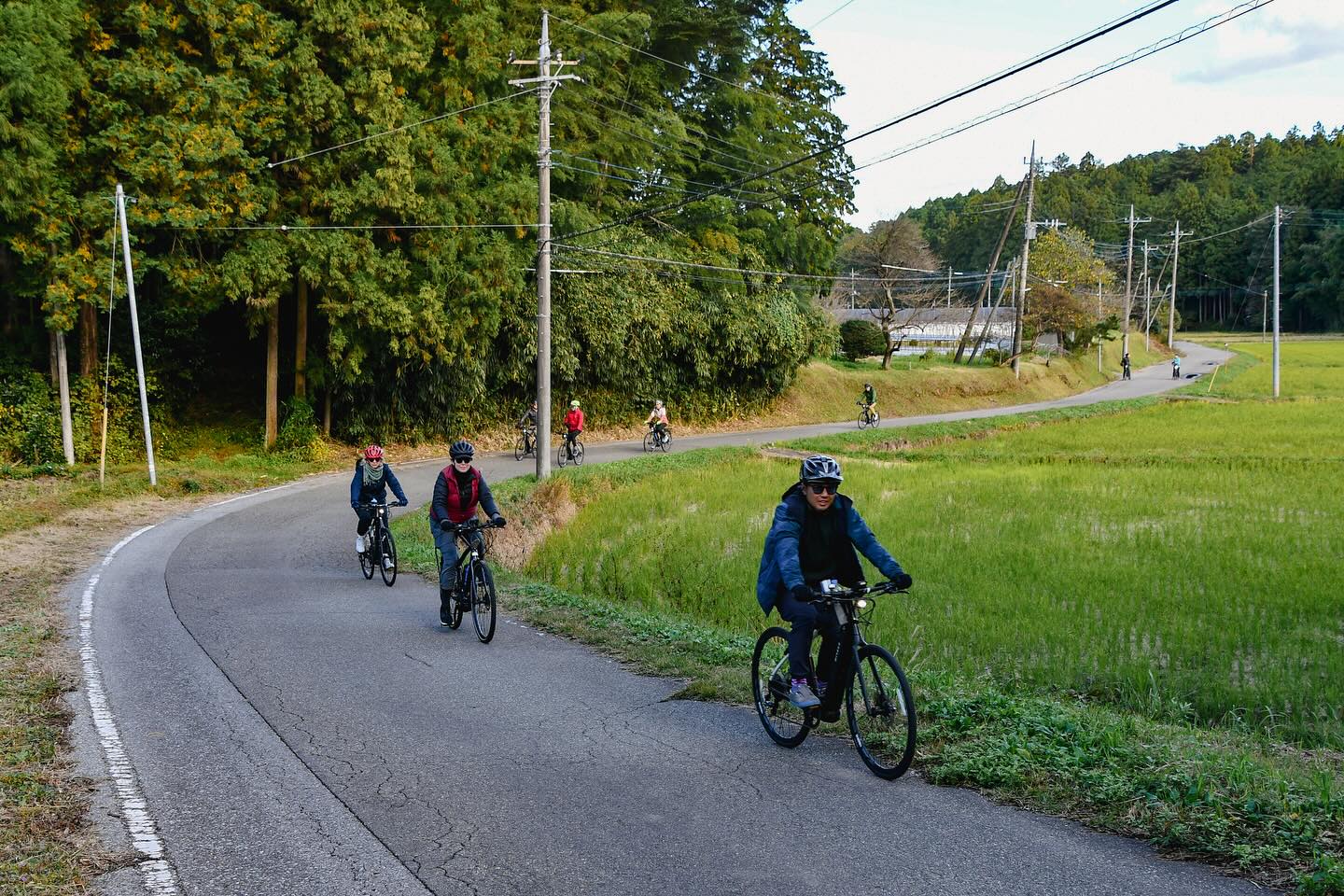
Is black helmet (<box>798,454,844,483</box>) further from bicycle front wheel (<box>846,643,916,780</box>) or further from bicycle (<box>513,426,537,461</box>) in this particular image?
bicycle (<box>513,426,537,461</box>)

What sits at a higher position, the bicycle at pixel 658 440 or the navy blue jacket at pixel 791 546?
the navy blue jacket at pixel 791 546

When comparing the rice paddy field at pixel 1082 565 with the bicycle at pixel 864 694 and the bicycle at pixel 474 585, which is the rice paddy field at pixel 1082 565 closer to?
the bicycle at pixel 864 694

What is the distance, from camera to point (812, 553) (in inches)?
246

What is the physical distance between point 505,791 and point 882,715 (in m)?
2.11

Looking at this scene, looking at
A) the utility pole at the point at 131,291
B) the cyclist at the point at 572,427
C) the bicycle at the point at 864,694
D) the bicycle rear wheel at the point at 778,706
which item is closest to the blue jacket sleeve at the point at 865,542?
the bicycle at the point at 864,694

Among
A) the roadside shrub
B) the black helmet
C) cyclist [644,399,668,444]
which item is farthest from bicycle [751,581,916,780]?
the roadside shrub

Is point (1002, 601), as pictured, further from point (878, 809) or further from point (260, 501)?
point (260, 501)

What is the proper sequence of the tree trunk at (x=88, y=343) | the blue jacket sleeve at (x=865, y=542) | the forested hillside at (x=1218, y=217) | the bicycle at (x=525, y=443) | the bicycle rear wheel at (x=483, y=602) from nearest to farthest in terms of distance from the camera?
the blue jacket sleeve at (x=865, y=542)
the bicycle rear wheel at (x=483, y=602)
the tree trunk at (x=88, y=343)
the bicycle at (x=525, y=443)
the forested hillside at (x=1218, y=217)

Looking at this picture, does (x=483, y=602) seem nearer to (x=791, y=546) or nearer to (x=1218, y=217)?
(x=791, y=546)

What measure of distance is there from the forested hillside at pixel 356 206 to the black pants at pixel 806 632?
20924mm

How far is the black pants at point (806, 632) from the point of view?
614 centimetres

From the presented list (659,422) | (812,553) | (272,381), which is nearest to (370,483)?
(812,553)

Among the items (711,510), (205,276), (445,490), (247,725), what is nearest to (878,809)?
(247,725)

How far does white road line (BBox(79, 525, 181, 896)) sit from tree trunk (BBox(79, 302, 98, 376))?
1766 cm
